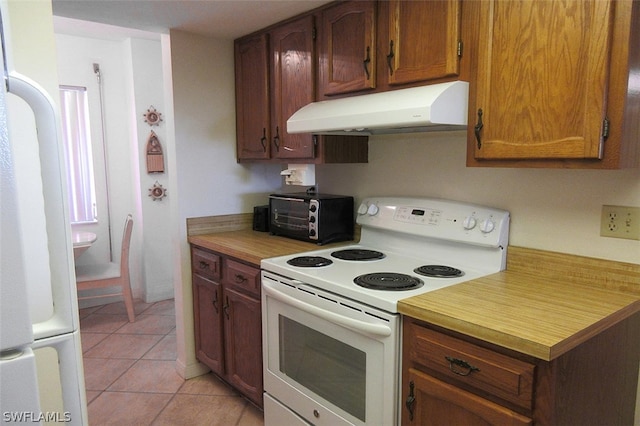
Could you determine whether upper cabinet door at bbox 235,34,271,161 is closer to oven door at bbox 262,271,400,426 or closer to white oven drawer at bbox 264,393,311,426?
oven door at bbox 262,271,400,426

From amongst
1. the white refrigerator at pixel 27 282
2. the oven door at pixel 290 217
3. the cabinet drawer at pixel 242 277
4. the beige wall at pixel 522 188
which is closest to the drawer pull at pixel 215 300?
the cabinet drawer at pixel 242 277

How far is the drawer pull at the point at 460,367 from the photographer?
4.22 feet

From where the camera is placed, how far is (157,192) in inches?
163

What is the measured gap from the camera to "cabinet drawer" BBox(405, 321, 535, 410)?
3.87 ft

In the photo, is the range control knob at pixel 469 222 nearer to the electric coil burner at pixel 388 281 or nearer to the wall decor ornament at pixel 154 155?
the electric coil burner at pixel 388 281

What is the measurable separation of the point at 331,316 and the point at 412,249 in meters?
0.67

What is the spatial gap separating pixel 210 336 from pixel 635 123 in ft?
7.54

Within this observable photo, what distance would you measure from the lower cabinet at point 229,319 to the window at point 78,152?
1.95 m

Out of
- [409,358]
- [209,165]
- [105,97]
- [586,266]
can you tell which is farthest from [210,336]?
[105,97]

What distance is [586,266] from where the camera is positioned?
1619 millimetres

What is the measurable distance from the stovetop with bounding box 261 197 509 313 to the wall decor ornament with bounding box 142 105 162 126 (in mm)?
2611

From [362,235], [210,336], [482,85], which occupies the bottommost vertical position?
[210,336]

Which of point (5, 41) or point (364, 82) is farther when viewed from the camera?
point (364, 82)

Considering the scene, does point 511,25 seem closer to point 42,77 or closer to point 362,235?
point 362,235
